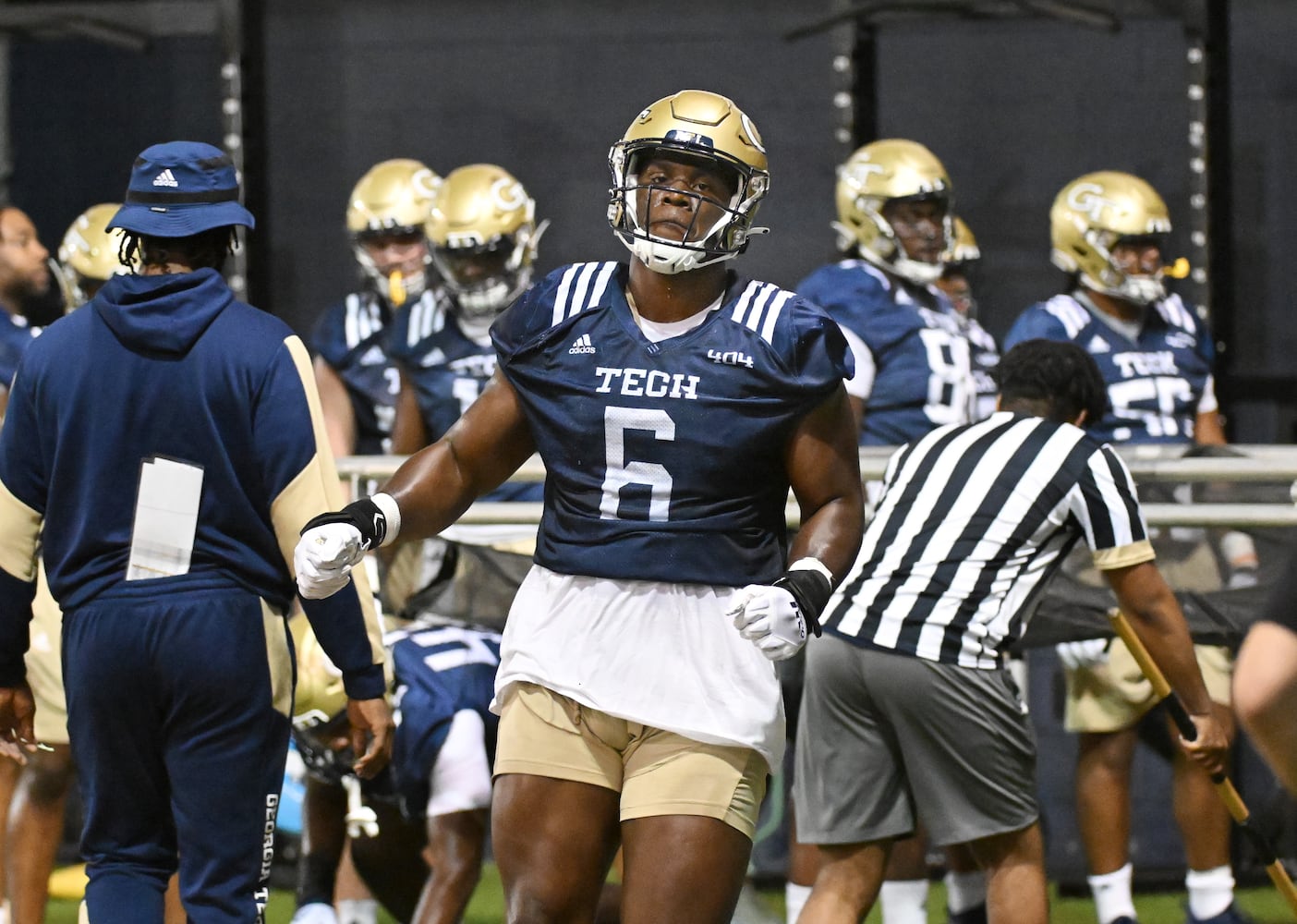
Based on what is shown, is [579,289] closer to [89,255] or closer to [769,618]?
[769,618]

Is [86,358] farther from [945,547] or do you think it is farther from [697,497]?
[945,547]

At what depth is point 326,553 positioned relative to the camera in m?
3.12

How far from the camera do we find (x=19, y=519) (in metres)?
3.76

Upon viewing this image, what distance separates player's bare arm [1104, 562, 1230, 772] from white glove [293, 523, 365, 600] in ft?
5.90

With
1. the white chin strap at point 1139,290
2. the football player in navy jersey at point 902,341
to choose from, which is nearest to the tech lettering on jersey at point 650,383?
the football player in navy jersey at point 902,341

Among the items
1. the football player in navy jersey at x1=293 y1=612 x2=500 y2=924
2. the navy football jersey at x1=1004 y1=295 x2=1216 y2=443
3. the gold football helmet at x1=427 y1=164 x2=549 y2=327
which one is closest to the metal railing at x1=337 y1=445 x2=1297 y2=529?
the football player in navy jersey at x1=293 y1=612 x2=500 y2=924

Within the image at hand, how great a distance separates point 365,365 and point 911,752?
2778 mm

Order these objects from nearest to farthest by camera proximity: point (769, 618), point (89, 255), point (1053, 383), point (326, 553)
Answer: point (769, 618), point (326, 553), point (1053, 383), point (89, 255)

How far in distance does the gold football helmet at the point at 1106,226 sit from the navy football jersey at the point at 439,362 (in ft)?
6.08

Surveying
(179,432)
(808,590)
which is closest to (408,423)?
(179,432)

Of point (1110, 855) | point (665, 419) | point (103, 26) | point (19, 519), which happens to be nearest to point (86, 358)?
point (19, 519)

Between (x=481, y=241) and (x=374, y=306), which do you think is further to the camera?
→ (x=374, y=306)

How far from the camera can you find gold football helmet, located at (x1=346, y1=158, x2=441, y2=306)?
6.93 m

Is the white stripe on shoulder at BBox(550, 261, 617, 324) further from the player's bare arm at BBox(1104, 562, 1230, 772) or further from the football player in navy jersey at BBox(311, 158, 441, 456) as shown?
the football player in navy jersey at BBox(311, 158, 441, 456)
